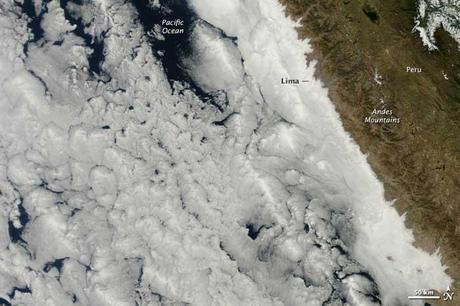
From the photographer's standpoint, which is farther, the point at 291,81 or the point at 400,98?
the point at 291,81

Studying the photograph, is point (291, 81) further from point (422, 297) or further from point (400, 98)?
point (422, 297)

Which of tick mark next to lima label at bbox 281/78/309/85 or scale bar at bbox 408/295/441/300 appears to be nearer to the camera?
scale bar at bbox 408/295/441/300

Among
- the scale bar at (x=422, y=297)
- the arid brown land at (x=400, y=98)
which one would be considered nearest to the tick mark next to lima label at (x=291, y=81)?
the arid brown land at (x=400, y=98)

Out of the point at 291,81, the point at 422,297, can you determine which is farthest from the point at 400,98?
the point at 422,297

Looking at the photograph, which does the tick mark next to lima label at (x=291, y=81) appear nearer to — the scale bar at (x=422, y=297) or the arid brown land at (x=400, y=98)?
the arid brown land at (x=400, y=98)

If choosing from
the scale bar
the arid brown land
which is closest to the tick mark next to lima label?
the arid brown land

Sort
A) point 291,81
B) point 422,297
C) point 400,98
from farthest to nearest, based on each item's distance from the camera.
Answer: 1. point 291,81
2. point 400,98
3. point 422,297

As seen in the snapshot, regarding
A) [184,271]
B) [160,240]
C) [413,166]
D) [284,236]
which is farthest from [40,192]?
[413,166]

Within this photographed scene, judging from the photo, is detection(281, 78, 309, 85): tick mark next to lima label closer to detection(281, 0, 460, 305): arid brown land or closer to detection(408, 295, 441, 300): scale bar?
detection(281, 0, 460, 305): arid brown land
